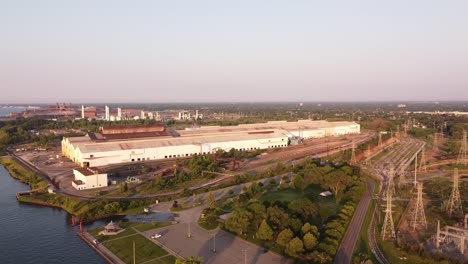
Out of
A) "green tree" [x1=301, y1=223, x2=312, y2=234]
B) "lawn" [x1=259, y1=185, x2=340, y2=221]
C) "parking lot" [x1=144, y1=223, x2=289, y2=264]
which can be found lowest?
"parking lot" [x1=144, y1=223, x2=289, y2=264]

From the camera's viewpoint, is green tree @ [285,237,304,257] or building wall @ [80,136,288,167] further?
building wall @ [80,136,288,167]

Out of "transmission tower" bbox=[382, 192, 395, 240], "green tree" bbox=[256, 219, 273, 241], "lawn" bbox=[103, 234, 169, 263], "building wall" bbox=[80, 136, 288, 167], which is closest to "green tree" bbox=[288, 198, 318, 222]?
"green tree" bbox=[256, 219, 273, 241]

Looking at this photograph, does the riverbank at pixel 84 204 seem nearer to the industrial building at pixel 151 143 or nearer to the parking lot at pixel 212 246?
the parking lot at pixel 212 246

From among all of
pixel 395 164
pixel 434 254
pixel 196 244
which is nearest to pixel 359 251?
pixel 434 254

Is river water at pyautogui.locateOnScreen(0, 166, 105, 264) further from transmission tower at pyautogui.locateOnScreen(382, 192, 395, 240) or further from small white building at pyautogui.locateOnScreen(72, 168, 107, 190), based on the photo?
transmission tower at pyautogui.locateOnScreen(382, 192, 395, 240)

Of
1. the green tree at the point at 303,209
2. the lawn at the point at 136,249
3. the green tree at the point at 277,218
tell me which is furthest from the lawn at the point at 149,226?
the green tree at the point at 303,209

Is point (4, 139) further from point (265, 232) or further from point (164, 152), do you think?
point (265, 232)

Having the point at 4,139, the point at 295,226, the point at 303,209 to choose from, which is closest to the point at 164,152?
the point at 303,209
